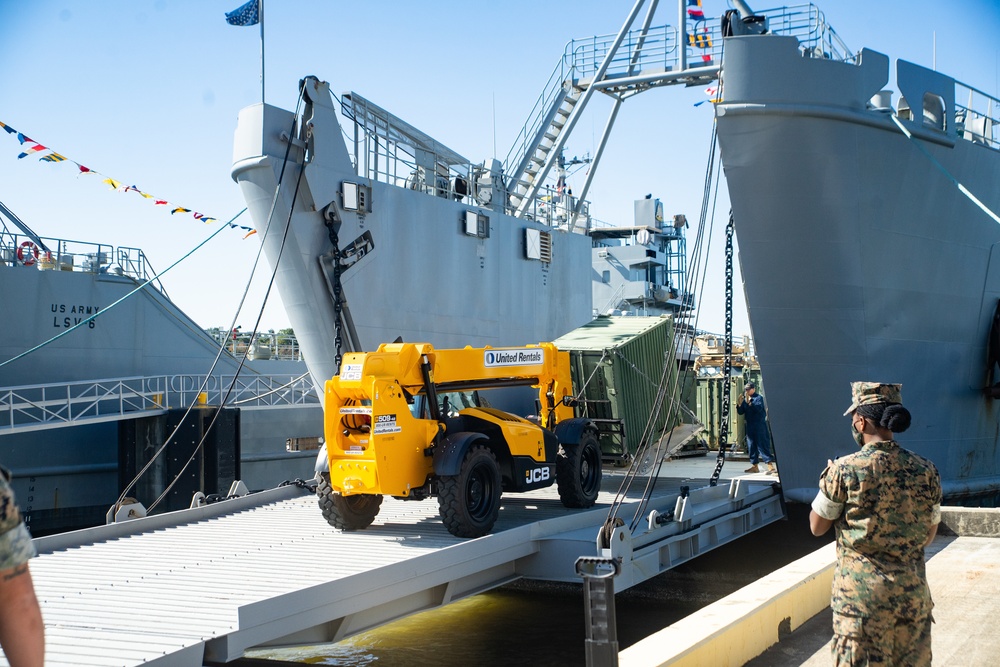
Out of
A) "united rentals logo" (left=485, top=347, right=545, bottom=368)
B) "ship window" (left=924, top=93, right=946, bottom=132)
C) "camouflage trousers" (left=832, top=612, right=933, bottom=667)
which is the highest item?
"ship window" (left=924, top=93, right=946, bottom=132)

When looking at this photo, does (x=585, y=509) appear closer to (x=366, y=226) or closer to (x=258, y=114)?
(x=366, y=226)

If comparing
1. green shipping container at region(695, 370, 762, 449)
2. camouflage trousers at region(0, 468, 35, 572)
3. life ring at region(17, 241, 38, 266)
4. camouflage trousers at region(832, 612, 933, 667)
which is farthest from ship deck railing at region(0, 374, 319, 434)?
camouflage trousers at region(0, 468, 35, 572)

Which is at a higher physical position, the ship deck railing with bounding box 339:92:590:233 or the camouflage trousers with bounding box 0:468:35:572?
the ship deck railing with bounding box 339:92:590:233

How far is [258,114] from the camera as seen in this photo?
38.7ft

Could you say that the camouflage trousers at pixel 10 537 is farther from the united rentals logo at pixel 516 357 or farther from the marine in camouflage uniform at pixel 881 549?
the united rentals logo at pixel 516 357

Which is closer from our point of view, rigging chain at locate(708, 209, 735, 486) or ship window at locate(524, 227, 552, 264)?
rigging chain at locate(708, 209, 735, 486)

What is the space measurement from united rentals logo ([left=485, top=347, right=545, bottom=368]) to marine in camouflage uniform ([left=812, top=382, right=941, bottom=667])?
558cm

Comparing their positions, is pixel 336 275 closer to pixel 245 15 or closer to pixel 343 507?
pixel 245 15

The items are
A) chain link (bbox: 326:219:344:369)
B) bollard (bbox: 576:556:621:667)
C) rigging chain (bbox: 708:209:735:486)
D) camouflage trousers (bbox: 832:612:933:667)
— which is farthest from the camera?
chain link (bbox: 326:219:344:369)

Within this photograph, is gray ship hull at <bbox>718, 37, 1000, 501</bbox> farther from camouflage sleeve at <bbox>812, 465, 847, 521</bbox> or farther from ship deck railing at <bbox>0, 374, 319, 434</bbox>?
ship deck railing at <bbox>0, 374, 319, 434</bbox>

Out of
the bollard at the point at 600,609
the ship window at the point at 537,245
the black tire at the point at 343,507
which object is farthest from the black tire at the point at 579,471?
the ship window at the point at 537,245

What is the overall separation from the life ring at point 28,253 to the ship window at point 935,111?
15830 millimetres

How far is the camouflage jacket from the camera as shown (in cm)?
341

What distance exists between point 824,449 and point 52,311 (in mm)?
14538
